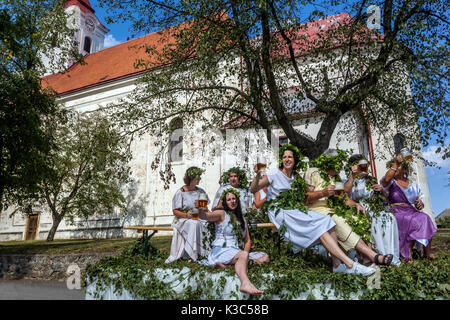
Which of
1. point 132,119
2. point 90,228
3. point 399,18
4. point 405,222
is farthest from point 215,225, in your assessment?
point 90,228

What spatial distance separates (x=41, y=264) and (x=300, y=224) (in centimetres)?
927

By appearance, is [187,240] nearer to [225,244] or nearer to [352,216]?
[225,244]

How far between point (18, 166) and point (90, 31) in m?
27.6

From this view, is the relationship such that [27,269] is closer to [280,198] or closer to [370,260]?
[280,198]

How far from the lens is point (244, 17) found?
7902 millimetres

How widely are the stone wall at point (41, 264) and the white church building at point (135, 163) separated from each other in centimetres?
649

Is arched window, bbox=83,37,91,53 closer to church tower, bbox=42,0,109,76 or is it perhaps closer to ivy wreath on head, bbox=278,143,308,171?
church tower, bbox=42,0,109,76

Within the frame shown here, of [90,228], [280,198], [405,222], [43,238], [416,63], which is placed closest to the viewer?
[280,198]

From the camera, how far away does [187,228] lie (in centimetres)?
598

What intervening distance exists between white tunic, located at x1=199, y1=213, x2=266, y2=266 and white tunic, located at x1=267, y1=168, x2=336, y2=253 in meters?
0.60

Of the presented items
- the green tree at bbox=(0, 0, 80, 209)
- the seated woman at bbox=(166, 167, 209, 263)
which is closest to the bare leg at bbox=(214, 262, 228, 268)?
the seated woman at bbox=(166, 167, 209, 263)

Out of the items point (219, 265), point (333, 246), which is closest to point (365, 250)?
point (333, 246)

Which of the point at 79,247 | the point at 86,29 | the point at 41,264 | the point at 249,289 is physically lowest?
the point at 41,264

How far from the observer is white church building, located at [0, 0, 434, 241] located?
51.2 ft
